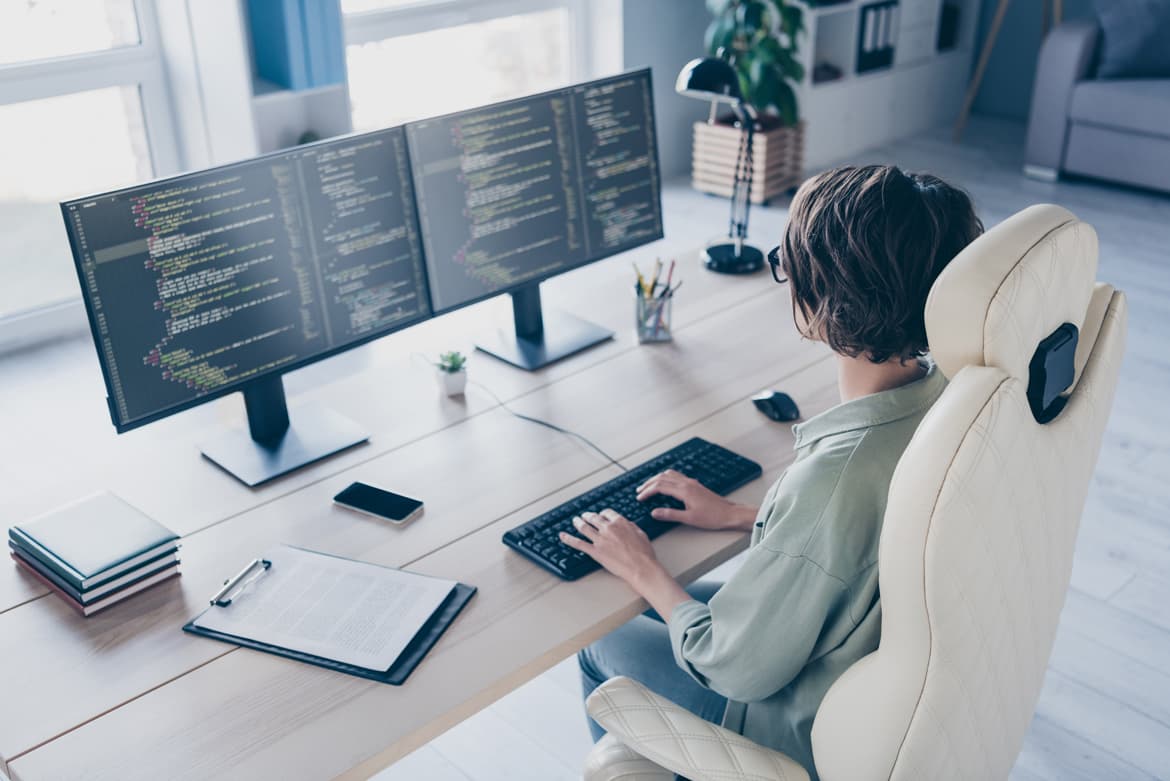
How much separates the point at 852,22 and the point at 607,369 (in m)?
3.84

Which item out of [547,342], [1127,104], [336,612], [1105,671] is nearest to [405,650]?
[336,612]

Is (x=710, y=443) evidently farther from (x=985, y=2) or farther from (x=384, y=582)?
(x=985, y=2)

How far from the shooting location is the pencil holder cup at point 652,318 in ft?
7.07

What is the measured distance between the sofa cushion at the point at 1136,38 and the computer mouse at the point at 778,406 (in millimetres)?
3875

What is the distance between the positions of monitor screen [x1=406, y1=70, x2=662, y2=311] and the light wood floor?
84 centimetres

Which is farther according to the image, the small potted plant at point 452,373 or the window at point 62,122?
the window at point 62,122

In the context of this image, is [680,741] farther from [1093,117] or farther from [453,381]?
[1093,117]

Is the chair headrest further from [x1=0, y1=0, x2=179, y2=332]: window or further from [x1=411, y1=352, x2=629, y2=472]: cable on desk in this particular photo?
[x1=0, y1=0, x2=179, y2=332]: window

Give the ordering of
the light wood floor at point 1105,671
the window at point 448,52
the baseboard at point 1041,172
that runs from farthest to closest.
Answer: the baseboard at point 1041,172
the window at point 448,52
the light wood floor at point 1105,671

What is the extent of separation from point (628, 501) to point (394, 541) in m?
0.34

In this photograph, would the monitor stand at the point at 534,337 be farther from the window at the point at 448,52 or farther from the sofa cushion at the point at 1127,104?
the sofa cushion at the point at 1127,104

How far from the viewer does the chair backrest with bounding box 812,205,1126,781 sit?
102 centimetres

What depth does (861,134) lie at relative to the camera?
18.7ft

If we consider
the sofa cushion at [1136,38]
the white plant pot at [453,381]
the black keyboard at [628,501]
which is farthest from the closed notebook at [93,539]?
the sofa cushion at [1136,38]
